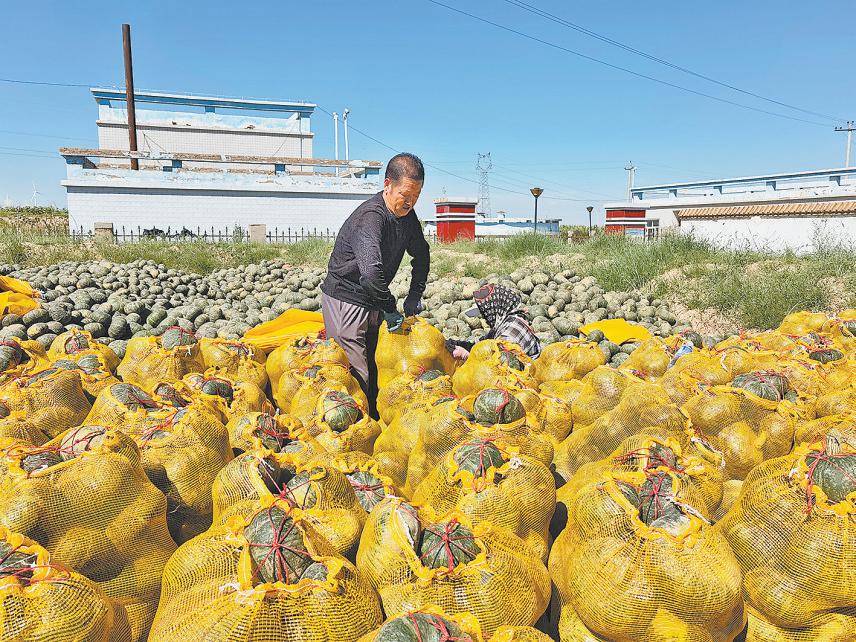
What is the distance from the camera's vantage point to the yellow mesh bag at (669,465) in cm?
229

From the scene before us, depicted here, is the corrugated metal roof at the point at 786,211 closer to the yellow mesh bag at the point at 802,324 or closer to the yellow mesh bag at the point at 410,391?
the yellow mesh bag at the point at 802,324

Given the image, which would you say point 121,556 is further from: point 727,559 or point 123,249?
point 123,249

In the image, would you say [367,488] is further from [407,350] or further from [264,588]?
[407,350]

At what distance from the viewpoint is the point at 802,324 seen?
535cm

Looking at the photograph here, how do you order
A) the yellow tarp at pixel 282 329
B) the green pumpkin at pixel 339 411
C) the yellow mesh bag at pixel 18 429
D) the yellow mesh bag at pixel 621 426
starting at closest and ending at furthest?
the yellow mesh bag at pixel 18 429 → the yellow mesh bag at pixel 621 426 → the green pumpkin at pixel 339 411 → the yellow tarp at pixel 282 329

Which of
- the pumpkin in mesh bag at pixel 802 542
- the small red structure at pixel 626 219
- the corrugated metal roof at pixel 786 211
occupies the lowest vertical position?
the pumpkin in mesh bag at pixel 802 542

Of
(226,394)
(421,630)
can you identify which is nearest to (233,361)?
(226,394)

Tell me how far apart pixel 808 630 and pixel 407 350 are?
3.01 meters

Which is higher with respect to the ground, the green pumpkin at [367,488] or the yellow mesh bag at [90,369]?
the yellow mesh bag at [90,369]

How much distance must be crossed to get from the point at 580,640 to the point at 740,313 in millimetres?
7387

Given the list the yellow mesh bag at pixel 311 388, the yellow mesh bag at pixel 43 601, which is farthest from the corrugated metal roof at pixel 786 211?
the yellow mesh bag at pixel 43 601

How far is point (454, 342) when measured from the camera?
5219 mm

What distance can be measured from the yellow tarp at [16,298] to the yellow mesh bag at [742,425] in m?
6.99

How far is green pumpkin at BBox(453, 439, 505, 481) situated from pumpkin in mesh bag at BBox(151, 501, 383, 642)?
2.23 ft
